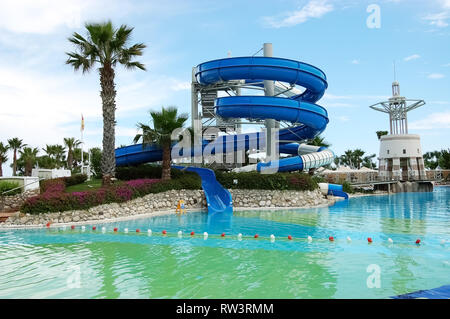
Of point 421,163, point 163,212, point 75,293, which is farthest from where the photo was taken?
point 421,163

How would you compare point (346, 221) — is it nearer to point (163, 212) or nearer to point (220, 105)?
point (163, 212)

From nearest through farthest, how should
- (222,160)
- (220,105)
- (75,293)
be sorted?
1. (75,293)
2. (220,105)
3. (222,160)

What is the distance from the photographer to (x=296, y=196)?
21891 mm

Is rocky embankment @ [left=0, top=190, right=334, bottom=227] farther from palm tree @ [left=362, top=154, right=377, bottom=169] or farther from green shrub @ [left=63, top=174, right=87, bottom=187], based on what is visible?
palm tree @ [left=362, top=154, right=377, bottom=169]

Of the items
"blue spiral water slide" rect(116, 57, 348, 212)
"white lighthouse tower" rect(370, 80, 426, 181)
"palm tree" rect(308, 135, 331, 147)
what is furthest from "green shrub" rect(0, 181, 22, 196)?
"white lighthouse tower" rect(370, 80, 426, 181)

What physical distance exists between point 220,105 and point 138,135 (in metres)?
5.34

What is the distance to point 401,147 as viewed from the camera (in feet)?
163

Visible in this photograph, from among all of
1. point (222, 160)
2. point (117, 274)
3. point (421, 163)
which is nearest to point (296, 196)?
point (222, 160)

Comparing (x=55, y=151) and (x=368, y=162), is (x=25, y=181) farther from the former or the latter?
(x=368, y=162)

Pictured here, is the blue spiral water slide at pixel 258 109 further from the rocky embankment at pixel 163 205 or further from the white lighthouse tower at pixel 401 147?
the white lighthouse tower at pixel 401 147

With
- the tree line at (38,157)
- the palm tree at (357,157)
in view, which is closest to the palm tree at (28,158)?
the tree line at (38,157)

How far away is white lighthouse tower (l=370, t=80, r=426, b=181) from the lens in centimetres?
4934

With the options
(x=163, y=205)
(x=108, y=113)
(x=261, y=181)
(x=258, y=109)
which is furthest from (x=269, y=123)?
(x=108, y=113)

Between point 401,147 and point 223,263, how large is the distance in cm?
4882
